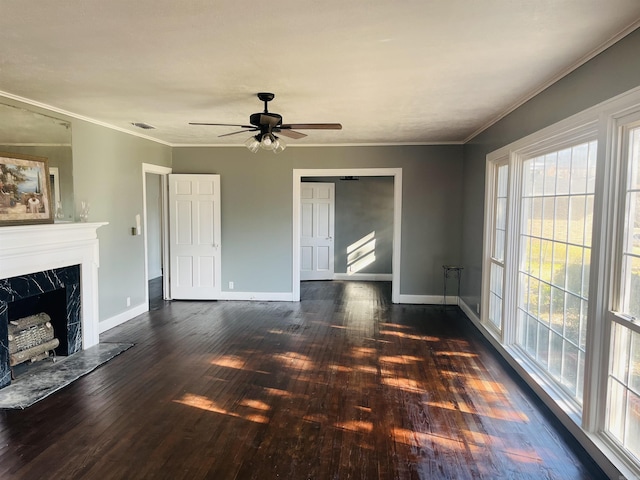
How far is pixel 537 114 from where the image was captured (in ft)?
11.1

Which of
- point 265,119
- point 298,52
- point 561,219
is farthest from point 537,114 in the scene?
point 265,119

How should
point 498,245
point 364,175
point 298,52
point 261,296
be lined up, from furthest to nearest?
1. point 261,296
2. point 364,175
3. point 498,245
4. point 298,52

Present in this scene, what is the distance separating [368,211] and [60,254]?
5995 mm

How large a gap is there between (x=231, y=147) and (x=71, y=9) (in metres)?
4.35

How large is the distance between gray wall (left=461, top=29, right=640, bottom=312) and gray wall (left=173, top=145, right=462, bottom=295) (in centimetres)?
33

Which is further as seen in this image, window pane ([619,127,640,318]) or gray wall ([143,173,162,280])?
gray wall ([143,173,162,280])

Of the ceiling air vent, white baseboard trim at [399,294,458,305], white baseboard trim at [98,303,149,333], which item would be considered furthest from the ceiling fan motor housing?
white baseboard trim at [399,294,458,305]

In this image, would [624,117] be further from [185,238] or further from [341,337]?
[185,238]

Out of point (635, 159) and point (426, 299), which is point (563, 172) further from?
point (426, 299)

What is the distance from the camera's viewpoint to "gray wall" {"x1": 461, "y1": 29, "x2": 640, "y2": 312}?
7.38ft

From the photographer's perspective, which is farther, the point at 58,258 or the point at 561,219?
the point at 58,258

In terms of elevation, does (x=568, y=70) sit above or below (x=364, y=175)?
above

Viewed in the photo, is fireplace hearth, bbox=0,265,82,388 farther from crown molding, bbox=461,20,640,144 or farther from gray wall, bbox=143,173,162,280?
crown molding, bbox=461,20,640,144

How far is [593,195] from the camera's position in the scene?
2617 mm
